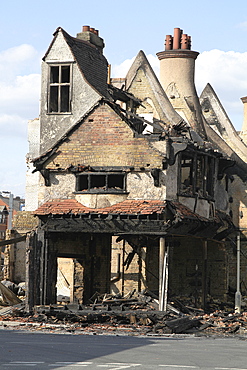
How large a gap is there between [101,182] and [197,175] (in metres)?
4.30

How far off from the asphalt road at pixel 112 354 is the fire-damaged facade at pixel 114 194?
962 cm

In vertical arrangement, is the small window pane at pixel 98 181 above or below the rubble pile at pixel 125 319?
above

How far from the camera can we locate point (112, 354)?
15.2 metres

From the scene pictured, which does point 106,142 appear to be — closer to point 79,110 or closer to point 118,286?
point 79,110

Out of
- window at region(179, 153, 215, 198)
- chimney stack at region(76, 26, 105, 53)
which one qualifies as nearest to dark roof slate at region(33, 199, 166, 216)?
window at region(179, 153, 215, 198)

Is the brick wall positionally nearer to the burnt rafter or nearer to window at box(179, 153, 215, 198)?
the burnt rafter

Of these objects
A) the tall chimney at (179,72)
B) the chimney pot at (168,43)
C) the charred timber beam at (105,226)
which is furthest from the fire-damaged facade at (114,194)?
the chimney pot at (168,43)

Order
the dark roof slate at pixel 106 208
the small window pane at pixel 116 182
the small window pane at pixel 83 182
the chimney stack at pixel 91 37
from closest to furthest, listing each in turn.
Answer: the dark roof slate at pixel 106 208 < the small window pane at pixel 83 182 < the small window pane at pixel 116 182 < the chimney stack at pixel 91 37

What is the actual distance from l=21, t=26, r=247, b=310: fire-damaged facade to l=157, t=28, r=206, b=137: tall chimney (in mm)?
2069

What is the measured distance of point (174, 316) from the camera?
2644 cm

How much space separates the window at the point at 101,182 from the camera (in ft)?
97.9

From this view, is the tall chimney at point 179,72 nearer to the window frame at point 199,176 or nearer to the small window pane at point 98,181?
the window frame at point 199,176

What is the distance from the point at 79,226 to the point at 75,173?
230 cm

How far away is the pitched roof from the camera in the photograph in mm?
32000
